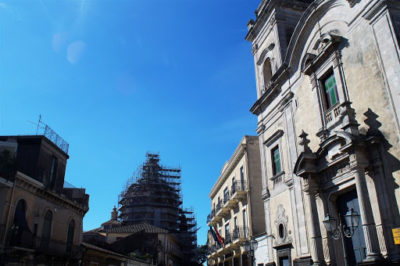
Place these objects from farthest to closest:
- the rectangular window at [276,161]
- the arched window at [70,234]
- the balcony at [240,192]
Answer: the balcony at [240,192]
the arched window at [70,234]
the rectangular window at [276,161]

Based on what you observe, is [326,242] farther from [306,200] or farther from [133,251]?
[133,251]

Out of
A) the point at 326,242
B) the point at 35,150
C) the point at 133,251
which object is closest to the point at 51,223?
the point at 35,150

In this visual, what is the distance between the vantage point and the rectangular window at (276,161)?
1747cm

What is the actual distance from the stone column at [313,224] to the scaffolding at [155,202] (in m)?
48.3

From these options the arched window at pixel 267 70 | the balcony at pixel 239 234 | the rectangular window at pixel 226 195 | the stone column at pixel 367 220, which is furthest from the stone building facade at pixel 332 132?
the rectangular window at pixel 226 195

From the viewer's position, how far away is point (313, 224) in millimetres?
13523

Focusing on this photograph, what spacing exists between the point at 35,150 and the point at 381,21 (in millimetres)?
16662

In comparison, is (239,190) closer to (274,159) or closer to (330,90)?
(274,159)

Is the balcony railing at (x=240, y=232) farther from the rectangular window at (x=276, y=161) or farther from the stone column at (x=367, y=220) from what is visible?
the stone column at (x=367, y=220)

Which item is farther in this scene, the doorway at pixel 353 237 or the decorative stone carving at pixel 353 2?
the decorative stone carving at pixel 353 2

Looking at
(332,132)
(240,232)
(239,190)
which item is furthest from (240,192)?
(332,132)

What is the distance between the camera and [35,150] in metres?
18.3

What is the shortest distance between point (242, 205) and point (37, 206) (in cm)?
1510

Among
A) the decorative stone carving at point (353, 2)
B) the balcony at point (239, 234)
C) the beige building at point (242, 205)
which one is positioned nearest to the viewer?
the decorative stone carving at point (353, 2)
